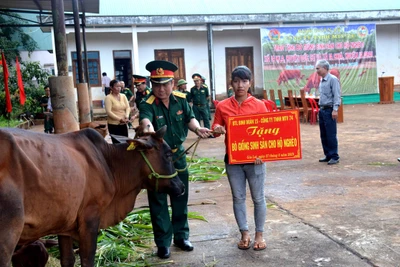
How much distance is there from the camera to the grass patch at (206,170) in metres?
7.67

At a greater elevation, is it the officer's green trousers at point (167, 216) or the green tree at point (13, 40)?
the green tree at point (13, 40)

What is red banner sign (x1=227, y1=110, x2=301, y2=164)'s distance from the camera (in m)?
4.35

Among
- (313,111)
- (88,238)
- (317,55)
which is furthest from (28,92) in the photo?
(88,238)

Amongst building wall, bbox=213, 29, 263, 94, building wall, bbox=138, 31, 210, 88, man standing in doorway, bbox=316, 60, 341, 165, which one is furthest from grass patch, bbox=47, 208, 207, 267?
building wall, bbox=213, 29, 263, 94

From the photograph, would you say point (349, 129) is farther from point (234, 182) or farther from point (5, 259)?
point (5, 259)

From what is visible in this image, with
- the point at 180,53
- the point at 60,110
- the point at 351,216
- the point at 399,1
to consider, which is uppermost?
the point at 399,1

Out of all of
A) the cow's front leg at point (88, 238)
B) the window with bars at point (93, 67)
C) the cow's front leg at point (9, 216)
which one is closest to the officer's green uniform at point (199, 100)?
the window with bars at point (93, 67)

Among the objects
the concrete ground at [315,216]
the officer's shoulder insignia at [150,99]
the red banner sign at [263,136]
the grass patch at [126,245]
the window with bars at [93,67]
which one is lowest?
the concrete ground at [315,216]

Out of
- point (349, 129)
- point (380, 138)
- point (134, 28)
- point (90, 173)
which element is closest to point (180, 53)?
point (134, 28)

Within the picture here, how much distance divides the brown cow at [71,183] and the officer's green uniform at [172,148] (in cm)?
48

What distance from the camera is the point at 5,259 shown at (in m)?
2.69

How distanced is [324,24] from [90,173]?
19726 millimetres

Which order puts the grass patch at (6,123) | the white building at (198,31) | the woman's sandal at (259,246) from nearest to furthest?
the woman's sandal at (259,246) → the grass patch at (6,123) → the white building at (198,31)

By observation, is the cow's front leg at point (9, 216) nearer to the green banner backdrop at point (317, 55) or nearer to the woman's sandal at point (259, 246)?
the woman's sandal at point (259, 246)
